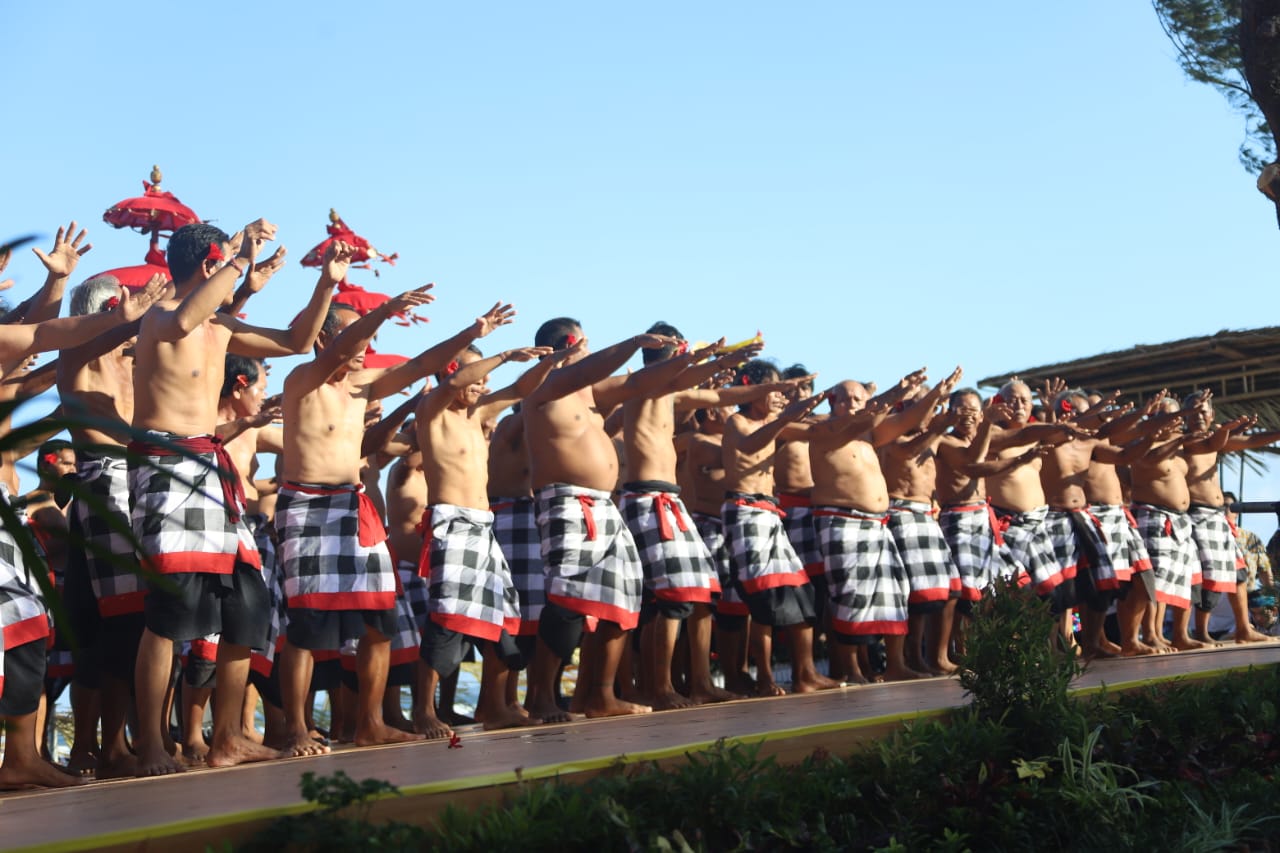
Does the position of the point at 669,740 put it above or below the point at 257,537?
below

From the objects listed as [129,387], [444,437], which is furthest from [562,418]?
[129,387]

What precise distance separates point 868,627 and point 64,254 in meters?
4.56

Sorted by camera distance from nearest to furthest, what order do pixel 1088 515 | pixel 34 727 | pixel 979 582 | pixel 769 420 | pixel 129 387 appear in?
1. pixel 34 727
2. pixel 129 387
3. pixel 769 420
4. pixel 979 582
5. pixel 1088 515

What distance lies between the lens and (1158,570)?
9.65 meters

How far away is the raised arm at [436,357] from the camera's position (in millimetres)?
5855

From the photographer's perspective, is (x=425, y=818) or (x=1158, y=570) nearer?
(x=425, y=818)

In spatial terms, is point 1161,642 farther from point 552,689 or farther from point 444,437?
point 444,437

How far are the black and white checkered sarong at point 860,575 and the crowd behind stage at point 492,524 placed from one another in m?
0.02

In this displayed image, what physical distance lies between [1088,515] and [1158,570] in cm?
69

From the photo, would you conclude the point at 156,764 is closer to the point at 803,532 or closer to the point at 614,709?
the point at 614,709

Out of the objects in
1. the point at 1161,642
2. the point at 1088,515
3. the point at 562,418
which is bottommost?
the point at 1161,642

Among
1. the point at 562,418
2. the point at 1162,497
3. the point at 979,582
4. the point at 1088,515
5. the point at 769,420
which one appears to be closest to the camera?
the point at 562,418

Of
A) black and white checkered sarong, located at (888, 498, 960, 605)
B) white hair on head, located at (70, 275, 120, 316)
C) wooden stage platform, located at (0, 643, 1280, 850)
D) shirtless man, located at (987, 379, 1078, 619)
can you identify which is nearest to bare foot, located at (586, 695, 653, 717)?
wooden stage platform, located at (0, 643, 1280, 850)

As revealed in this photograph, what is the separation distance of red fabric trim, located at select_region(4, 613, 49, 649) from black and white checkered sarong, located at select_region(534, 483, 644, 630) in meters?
2.42
